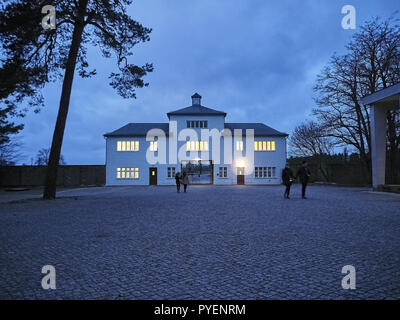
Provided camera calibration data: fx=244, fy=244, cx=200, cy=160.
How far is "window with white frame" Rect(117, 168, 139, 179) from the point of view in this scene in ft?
106

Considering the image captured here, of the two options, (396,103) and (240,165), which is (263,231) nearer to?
(396,103)

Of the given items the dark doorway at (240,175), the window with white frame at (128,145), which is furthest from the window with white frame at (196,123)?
the dark doorway at (240,175)

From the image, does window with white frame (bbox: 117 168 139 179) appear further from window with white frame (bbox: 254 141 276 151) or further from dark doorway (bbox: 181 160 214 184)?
window with white frame (bbox: 254 141 276 151)

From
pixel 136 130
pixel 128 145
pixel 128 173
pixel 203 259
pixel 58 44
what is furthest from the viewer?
pixel 136 130

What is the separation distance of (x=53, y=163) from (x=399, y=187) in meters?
21.5

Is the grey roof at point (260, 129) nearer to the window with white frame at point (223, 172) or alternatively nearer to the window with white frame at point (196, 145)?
the window with white frame at point (196, 145)

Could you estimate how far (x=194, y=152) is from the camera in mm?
32531

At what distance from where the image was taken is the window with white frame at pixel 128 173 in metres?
A: 32.4

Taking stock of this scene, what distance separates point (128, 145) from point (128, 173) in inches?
149

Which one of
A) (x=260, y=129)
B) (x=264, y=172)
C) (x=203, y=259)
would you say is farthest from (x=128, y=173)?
(x=203, y=259)

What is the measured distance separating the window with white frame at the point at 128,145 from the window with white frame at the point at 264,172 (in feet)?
54.1

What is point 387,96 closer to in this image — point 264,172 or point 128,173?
point 264,172

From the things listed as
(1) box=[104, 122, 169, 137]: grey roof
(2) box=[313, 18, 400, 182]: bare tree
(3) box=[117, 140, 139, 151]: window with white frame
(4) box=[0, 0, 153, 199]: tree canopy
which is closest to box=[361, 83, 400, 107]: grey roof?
(2) box=[313, 18, 400, 182]: bare tree
